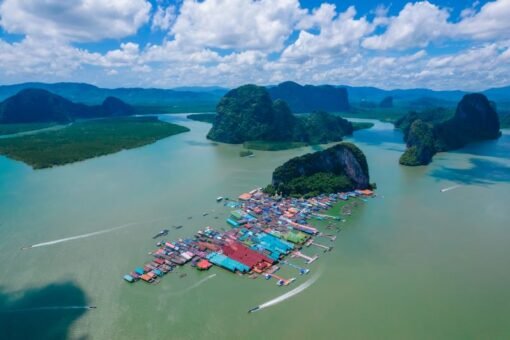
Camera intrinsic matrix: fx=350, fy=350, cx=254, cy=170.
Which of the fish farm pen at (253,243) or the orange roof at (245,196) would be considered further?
the orange roof at (245,196)

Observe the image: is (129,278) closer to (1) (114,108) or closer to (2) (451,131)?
(2) (451,131)

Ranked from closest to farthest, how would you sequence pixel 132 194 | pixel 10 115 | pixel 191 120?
pixel 132 194
pixel 10 115
pixel 191 120

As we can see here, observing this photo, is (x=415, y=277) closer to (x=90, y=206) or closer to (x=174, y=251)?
(x=174, y=251)

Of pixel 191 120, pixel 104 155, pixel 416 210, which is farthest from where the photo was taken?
pixel 191 120

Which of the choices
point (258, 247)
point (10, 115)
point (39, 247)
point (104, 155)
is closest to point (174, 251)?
point (258, 247)

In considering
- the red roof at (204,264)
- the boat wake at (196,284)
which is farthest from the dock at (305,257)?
the boat wake at (196,284)

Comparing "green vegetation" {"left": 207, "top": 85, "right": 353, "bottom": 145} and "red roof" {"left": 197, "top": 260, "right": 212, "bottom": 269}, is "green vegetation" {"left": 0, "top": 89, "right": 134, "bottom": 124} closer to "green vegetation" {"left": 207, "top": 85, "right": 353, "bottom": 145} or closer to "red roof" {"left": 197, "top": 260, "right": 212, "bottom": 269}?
"green vegetation" {"left": 207, "top": 85, "right": 353, "bottom": 145}

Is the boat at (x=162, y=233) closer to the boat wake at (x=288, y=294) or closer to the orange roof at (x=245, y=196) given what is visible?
the orange roof at (x=245, y=196)
